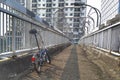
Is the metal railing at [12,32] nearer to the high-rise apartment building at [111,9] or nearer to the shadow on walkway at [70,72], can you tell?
the shadow on walkway at [70,72]

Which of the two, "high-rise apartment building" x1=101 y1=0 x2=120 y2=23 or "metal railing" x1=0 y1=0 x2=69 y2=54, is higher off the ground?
"high-rise apartment building" x1=101 y1=0 x2=120 y2=23

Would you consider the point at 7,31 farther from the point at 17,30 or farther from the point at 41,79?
the point at 41,79

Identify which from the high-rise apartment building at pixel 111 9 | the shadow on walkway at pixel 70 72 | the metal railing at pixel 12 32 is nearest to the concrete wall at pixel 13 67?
the metal railing at pixel 12 32

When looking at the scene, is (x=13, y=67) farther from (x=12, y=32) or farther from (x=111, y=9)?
(x=111, y=9)

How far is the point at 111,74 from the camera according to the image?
9.15 m

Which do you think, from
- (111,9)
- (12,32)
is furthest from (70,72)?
(111,9)

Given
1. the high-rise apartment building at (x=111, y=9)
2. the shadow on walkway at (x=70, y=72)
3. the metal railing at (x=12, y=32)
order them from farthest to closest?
the high-rise apartment building at (x=111, y=9), the shadow on walkway at (x=70, y=72), the metal railing at (x=12, y=32)

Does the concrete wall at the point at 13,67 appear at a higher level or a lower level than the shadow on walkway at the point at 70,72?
higher

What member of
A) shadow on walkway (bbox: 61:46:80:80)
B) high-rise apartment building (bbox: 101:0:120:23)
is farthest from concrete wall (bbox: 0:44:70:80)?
high-rise apartment building (bbox: 101:0:120:23)

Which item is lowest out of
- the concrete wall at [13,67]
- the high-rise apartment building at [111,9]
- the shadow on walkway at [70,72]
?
the shadow on walkway at [70,72]

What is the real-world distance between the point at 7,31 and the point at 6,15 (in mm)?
541

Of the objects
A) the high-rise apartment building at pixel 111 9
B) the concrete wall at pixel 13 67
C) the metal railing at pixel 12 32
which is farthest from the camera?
the high-rise apartment building at pixel 111 9

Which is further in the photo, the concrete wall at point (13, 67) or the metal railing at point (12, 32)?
the metal railing at point (12, 32)

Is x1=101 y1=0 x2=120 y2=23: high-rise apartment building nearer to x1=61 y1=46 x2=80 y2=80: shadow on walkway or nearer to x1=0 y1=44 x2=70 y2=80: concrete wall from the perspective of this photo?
x1=61 y1=46 x2=80 y2=80: shadow on walkway
